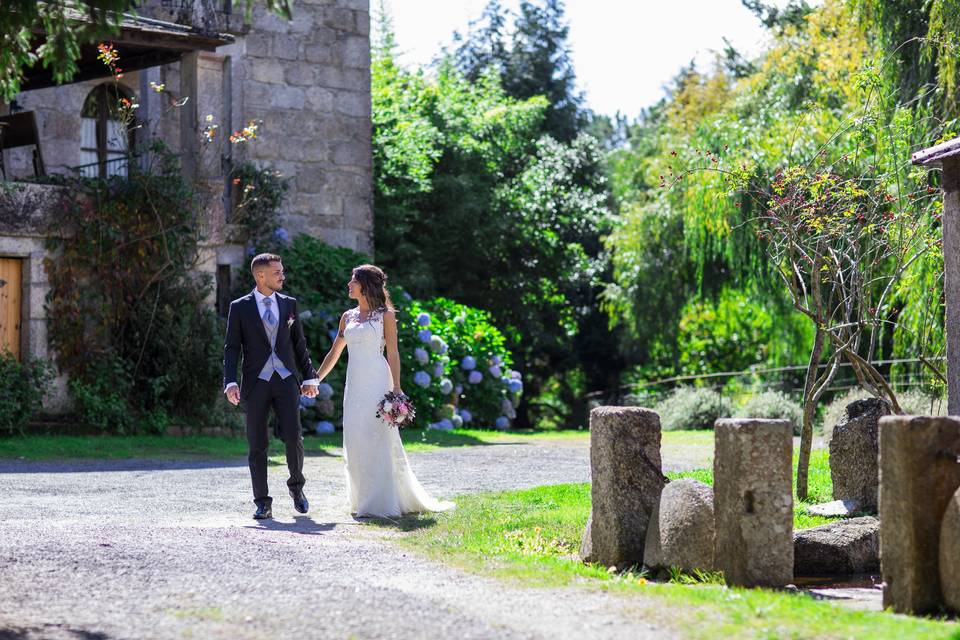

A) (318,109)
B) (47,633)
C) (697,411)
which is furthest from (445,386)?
(47,633)

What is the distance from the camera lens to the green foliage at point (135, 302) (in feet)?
52.3

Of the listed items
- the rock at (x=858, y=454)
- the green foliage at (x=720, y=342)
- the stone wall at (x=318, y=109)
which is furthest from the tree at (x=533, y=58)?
the rock at (x=858, y=454)

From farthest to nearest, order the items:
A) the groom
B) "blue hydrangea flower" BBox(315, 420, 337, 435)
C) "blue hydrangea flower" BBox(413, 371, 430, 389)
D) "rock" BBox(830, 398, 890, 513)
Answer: "blue hydrangea flower" BBox(413, 371, 430, 389), "blue hydrangea flower" BBox(315, 420, 337, 435), "rock" BBox(830, 398, 890, 513), the groom

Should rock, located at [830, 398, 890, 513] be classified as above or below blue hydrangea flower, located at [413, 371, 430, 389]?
below

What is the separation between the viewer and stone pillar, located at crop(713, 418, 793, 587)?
22.0 feet

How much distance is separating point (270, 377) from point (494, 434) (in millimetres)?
10034

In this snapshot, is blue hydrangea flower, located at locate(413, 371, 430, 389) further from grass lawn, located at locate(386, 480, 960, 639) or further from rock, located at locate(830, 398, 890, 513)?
rock, located at locate(830, 398, 890, 513)

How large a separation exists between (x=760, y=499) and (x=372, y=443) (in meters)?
3.55

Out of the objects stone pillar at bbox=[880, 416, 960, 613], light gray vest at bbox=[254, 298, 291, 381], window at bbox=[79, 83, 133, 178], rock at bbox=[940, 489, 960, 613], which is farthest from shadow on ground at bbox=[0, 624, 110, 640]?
window at bbox=[79, 83, 133, 178]

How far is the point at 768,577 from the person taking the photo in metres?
6.69

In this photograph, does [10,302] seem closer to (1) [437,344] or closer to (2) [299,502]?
(1) [437,344]

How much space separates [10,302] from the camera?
15.8 meters

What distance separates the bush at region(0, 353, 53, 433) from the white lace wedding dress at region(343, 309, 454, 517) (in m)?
6.52

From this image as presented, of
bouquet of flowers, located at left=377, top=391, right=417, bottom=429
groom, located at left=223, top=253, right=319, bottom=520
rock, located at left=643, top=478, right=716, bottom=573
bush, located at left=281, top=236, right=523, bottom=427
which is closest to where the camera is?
rock, located at left=643, top=478, right=716, bottom=573
